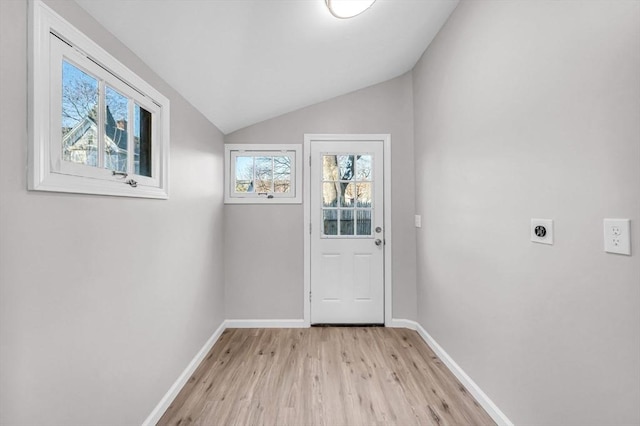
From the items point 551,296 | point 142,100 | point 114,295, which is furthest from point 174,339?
point 551,296

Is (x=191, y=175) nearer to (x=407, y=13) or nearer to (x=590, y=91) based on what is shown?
(x=407, y=13)

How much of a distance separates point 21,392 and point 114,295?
0.46 metres

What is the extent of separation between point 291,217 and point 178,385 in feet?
5.71

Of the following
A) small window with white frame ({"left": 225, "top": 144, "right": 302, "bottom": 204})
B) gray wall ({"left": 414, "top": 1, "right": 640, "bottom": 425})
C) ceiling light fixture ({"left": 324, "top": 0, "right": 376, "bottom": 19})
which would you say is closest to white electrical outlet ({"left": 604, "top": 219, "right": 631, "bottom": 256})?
gray wall ({"left": 414, "top": 1, "right": 640, "bottom": 425})

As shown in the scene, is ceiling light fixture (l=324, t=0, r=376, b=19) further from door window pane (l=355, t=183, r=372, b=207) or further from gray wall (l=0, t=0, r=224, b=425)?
door window pane (l=355, t=183, r=372, b=207)

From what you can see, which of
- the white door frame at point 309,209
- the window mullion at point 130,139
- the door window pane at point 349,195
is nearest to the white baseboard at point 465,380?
the white door frame at point 309,209

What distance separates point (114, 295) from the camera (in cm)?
133

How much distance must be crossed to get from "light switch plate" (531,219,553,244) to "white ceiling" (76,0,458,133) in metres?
Result: 1.64

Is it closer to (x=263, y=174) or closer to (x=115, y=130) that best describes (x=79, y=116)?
(x=115, y=130)

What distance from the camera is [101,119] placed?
1.31 metres

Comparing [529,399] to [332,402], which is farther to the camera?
[332,402]

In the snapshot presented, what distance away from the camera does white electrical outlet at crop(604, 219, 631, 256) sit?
38.7 inches

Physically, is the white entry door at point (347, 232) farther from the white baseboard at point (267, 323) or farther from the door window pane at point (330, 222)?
the white baseboard at point (267, 323)

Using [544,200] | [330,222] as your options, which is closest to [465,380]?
[544,200]
